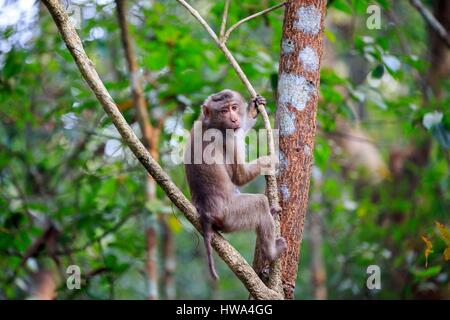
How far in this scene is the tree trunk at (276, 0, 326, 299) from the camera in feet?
13.0

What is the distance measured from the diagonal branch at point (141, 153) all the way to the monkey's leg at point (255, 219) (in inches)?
11.4

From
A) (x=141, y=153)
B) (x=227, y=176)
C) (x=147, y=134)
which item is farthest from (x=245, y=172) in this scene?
(x=147, y=134)

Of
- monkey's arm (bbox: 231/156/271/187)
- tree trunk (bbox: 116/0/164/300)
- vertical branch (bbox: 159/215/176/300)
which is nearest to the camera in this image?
monkey's arm (bbox: 231/156/271/187)

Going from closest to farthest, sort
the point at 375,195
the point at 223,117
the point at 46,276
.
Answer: the point at 223,117 < the point at 46,276 < the point at 375,195

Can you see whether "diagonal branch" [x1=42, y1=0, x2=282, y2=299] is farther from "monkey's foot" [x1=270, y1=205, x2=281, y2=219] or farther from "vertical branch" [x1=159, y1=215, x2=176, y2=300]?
"vertical branch" [x1=159, y1=215, x2=176, y2=300]

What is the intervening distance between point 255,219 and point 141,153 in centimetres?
119

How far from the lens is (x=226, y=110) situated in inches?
211

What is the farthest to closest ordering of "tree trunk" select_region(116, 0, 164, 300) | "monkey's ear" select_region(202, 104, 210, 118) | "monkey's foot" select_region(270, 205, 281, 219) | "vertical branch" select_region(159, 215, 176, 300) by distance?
"vertical branch" select_region(159, 215, 176, 300)
"tree trunk" select_region(116, 0, 164, 300)
"monkey's ear" select_region(202, 104, 210, 118)
"monkey's foot" select_region(270, 205, 281, 219)

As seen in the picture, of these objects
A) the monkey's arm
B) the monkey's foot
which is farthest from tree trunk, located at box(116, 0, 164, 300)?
the monkey's foot

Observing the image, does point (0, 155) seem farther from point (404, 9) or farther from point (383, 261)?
point (404, 9)

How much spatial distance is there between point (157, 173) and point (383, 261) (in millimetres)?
5974

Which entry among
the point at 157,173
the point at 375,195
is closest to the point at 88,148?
the point at 157,173

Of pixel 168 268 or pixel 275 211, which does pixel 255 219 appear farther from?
pixel 168 268
